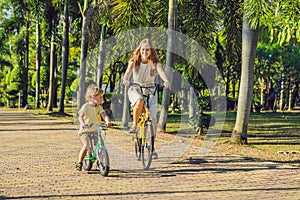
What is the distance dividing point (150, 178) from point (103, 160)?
30.8 inches

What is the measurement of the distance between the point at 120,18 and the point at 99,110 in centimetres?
702

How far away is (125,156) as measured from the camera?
9727 millimetres

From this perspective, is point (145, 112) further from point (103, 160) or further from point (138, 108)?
point (103, 160)

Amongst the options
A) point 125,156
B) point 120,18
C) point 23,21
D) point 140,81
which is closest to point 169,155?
point 125,156

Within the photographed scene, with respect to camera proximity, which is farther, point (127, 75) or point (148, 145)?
point (148, 145)

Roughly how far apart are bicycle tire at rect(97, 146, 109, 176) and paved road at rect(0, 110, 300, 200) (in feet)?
0.37

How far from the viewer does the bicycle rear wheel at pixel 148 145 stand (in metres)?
7.95

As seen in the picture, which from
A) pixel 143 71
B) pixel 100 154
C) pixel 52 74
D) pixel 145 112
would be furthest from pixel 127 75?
pixel 52 74

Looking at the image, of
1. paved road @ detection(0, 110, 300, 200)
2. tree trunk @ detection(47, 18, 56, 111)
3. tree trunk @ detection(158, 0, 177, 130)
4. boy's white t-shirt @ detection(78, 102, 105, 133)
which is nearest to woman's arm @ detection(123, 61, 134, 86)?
boy's white t-shirt @ detection(78, 102, 105, 133)

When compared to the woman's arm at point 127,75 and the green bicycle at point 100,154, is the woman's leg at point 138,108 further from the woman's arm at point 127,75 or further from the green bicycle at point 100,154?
the green bicycle at point 100,154

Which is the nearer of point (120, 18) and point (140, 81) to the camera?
point (140, 81)

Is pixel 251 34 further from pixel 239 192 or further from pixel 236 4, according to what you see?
pixel 239 192

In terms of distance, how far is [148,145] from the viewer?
8000 millimetres

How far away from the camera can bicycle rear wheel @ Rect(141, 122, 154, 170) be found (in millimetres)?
7949
